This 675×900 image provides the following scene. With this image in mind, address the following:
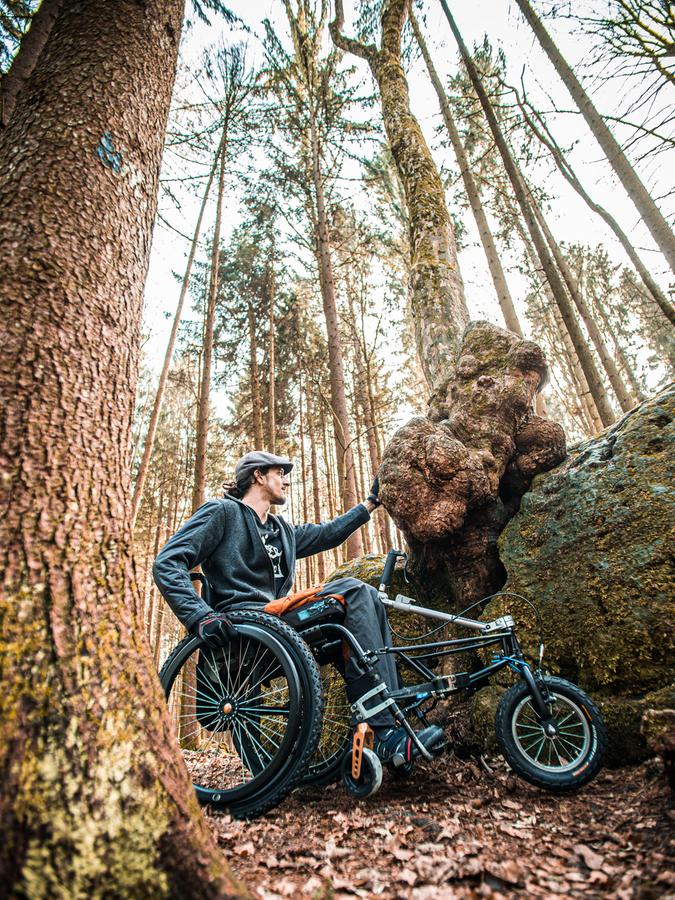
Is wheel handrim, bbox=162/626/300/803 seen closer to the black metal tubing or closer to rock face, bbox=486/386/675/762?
the black metal tubing

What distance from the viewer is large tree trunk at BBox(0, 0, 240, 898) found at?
3.32ft

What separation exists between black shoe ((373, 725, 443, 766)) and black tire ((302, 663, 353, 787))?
429 mm

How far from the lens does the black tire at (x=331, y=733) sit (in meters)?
2.72

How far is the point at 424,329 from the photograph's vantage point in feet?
17.1

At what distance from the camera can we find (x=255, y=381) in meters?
14.4

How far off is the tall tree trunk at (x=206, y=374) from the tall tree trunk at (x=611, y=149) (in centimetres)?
738

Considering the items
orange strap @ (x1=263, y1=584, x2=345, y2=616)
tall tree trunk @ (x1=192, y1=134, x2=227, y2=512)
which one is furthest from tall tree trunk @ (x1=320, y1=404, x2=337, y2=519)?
orange strap @ (x1=263, y1=584, x2=345, y2=616)

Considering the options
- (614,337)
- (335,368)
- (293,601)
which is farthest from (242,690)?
(614,337)

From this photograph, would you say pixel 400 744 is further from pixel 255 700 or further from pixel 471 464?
pixel 471 464

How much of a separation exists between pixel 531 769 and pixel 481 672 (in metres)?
0.53

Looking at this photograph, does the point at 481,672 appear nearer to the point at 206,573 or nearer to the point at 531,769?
the point at 531,769

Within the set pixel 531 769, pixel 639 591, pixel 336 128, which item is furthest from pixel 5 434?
pixel 336 128

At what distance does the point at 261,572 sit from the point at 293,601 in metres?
0.58

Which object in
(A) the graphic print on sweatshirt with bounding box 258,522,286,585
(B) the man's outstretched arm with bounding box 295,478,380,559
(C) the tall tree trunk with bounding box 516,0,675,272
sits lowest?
(A) the graphic print on sweatshirt with bounding box 258,522,286,585
